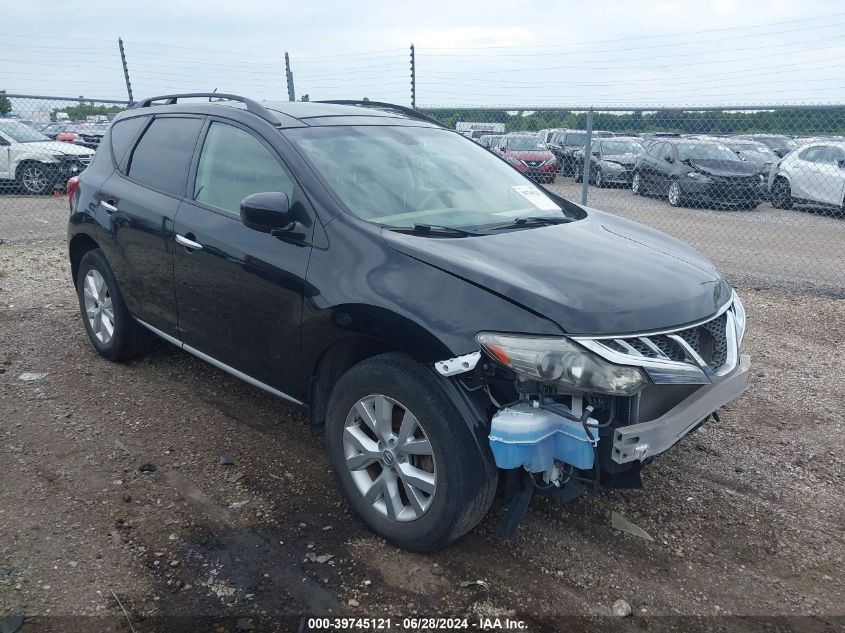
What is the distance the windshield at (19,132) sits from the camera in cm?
1444

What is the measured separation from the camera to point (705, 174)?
12.7 m

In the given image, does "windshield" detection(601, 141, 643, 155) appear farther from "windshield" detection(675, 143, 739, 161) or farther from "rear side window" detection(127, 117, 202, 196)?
"rear side window" detection(127, 117, 202, 196)

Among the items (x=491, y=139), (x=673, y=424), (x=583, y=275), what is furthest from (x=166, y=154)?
(x=491, y=139)

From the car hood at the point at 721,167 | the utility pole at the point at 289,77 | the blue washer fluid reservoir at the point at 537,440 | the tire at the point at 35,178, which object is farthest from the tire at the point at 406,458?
the tire at the point at 35,178

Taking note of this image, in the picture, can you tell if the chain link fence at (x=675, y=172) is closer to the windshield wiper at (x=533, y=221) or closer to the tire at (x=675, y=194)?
the tire at (x=675, y=194)

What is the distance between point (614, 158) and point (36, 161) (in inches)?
450

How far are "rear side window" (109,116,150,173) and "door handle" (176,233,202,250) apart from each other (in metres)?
1.07

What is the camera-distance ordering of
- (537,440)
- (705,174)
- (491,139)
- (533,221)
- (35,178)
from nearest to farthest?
(537,440) → (533,221) → (705,174) → (35,178) → (491,139)

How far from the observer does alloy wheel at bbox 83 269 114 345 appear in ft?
16.0

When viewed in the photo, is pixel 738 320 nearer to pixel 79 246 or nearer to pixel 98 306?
pixel 98 306

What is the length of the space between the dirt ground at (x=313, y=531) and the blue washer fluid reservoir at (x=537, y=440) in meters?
0.63

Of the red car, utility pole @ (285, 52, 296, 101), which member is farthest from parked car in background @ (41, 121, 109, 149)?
the red car

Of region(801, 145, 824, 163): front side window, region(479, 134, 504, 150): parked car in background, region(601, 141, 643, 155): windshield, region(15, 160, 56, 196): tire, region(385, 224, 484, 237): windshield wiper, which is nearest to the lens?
region(385, 224, 484, 237): windshield wiper

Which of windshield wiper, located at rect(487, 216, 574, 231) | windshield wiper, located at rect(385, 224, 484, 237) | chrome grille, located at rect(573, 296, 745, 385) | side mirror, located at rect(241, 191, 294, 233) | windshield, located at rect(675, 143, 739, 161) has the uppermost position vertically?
side mirror, located at rect(241, 191, 294, 233)
